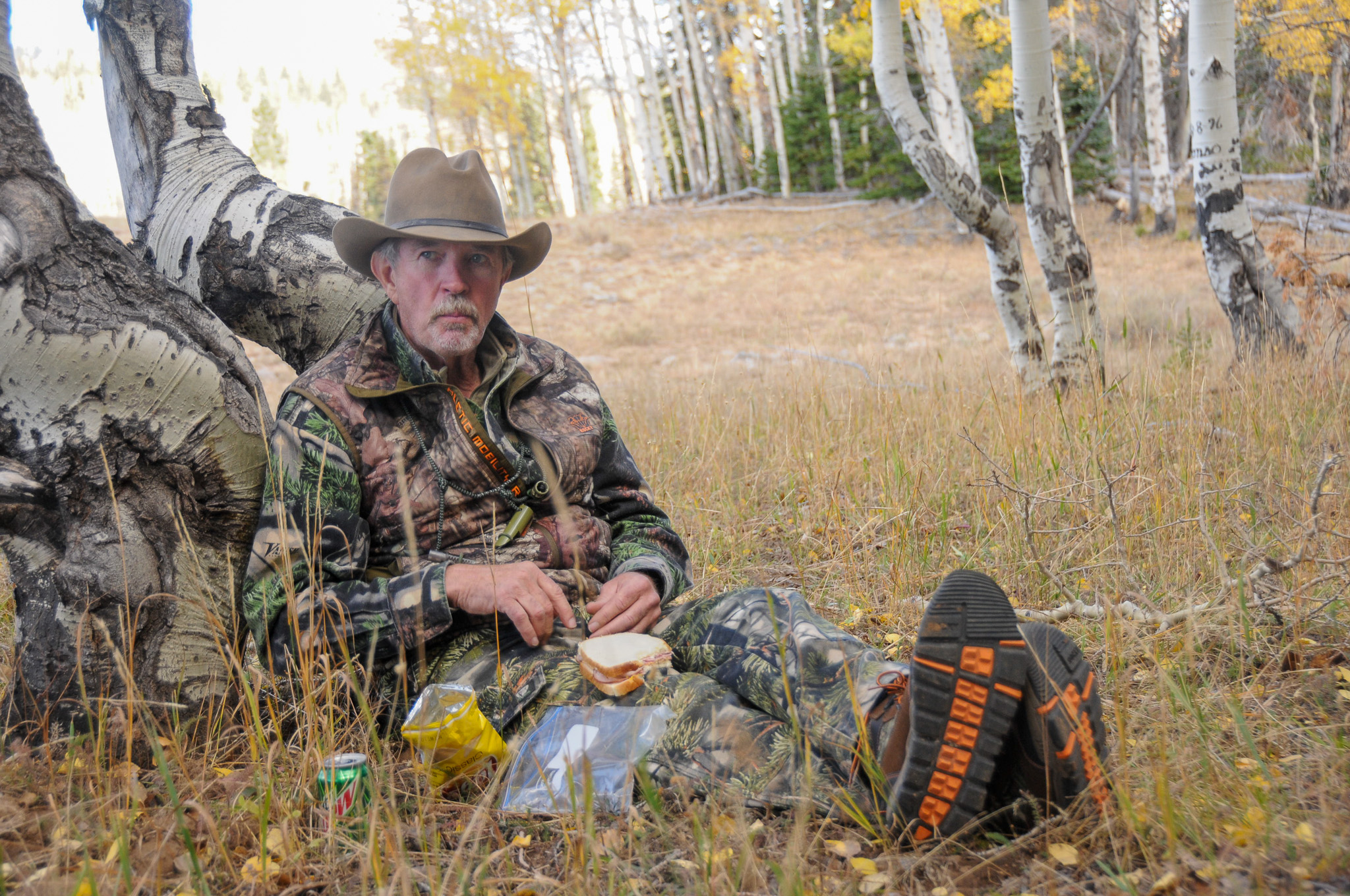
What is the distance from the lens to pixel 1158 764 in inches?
59.6

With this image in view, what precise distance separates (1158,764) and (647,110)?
28.6m

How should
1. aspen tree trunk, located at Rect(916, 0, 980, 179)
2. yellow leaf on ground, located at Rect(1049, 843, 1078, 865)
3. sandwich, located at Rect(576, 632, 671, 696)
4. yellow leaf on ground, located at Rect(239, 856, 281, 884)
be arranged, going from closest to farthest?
yellow leaf on ground, located at Rect(1049, 843, 1078, 865) < yellow leaf on ground, located at Rect(239, 856, 281, 884) < sandwich, located at Rect(576, 632, 671, 696) < aspen tree trunk, located at Rect(916, 0, 980, 179)

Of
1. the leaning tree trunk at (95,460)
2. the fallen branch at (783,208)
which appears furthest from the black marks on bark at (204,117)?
the fallen branch at (783,208)

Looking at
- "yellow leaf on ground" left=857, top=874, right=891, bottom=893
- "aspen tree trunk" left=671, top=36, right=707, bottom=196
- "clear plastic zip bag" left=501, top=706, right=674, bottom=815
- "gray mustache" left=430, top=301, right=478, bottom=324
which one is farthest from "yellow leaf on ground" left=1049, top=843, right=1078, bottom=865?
"aspen tree trunk" left=671, top=36, right=707, bottom=196

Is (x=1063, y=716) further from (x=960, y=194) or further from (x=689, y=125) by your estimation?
(x=689, y=125)

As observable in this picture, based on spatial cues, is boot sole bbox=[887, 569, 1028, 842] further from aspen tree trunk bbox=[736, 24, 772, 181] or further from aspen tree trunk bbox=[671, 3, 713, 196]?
aspen tree trunk bbox=[671, 3, 713, 196]

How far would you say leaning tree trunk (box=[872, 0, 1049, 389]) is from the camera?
16.8ft

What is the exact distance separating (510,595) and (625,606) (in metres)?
0.34

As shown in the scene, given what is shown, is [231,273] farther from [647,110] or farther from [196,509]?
[647,110]

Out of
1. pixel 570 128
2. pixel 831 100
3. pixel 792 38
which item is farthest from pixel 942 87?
pixel 570 128

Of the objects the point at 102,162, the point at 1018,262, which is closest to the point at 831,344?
the point at 1018,262

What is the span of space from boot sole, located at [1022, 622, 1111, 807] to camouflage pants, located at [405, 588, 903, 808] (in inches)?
12.2

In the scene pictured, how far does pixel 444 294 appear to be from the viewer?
2354 mm

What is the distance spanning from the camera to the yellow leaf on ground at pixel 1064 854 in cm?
145
